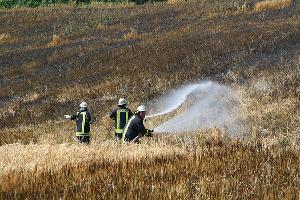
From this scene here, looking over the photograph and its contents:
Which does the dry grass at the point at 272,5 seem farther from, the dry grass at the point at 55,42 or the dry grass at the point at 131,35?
the dry grass at the point at 55,42

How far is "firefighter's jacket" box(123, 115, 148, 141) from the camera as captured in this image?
11242mm

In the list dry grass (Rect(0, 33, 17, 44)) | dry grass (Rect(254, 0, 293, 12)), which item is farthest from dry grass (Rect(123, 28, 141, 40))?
dry grass (Rect(0, 33, 17, 44))

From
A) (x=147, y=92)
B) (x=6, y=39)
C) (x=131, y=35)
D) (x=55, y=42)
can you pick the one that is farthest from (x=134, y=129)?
(x=6, y=39)

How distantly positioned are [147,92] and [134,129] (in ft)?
32.0

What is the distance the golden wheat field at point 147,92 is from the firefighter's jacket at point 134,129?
0.27 meters

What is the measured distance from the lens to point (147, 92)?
21.0m

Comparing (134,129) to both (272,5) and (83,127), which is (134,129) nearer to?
(83,127)

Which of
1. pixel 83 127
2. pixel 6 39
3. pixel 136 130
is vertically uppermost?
pixel 6 39

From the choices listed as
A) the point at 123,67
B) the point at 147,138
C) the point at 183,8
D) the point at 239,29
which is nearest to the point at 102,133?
the point at 147,138

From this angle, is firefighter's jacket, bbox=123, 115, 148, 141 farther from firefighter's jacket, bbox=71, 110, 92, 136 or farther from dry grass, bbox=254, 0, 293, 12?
dry grass, bbox=254, 0, 293, 12

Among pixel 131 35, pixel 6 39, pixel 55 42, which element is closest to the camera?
pixel 131 35

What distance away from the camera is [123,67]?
2505 cm

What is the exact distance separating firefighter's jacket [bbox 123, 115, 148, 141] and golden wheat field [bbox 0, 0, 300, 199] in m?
0.27

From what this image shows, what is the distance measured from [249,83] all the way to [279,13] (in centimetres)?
1486
